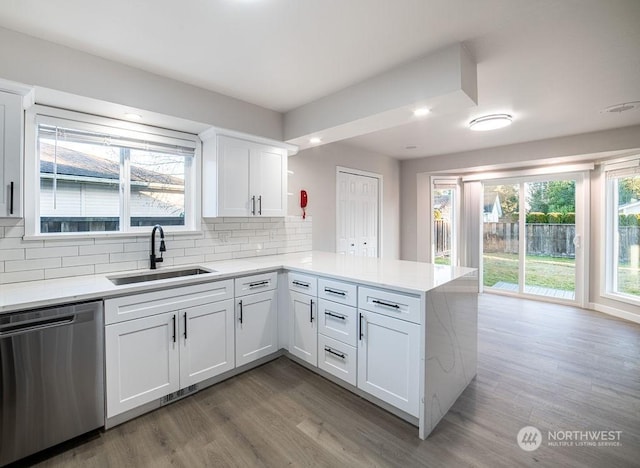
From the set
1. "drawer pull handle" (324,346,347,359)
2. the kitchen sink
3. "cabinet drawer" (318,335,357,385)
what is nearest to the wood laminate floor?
"cabinet drawer" (318,335,357,385)

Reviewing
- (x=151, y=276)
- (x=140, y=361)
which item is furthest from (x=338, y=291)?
(x=151, y=276)

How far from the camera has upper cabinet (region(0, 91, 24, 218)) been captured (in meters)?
1.82

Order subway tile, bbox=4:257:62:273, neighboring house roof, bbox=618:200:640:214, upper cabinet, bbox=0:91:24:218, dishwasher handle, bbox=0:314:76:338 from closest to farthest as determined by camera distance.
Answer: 1. dishwasher handle, bbox=0:314:76:338
2. upper cabinet, bbox=0:91:24:218
3. subway tile, bbox=4:257:62:273
4. neighboring house roof, bbox=618:200:640:214

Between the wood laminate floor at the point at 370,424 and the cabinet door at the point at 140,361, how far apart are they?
17 cm

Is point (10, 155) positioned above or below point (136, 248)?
above

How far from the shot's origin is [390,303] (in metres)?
1.98

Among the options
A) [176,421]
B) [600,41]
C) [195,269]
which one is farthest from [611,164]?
[176,421]

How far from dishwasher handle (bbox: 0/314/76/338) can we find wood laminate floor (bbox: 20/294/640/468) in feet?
2.46

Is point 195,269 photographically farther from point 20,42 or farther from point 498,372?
point 498,372

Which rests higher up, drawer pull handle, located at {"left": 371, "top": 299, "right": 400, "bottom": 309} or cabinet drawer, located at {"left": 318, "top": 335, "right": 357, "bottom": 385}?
drawer pull handle, located at {"left": 371, "top": 299, "right": 400, "bottom": 309}

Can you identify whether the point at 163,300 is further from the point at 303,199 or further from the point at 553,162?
the point at 553,162

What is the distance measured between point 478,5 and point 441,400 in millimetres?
2432

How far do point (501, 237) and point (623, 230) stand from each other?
1.55 m

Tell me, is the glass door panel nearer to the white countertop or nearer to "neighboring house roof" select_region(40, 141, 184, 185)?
the white countertop
